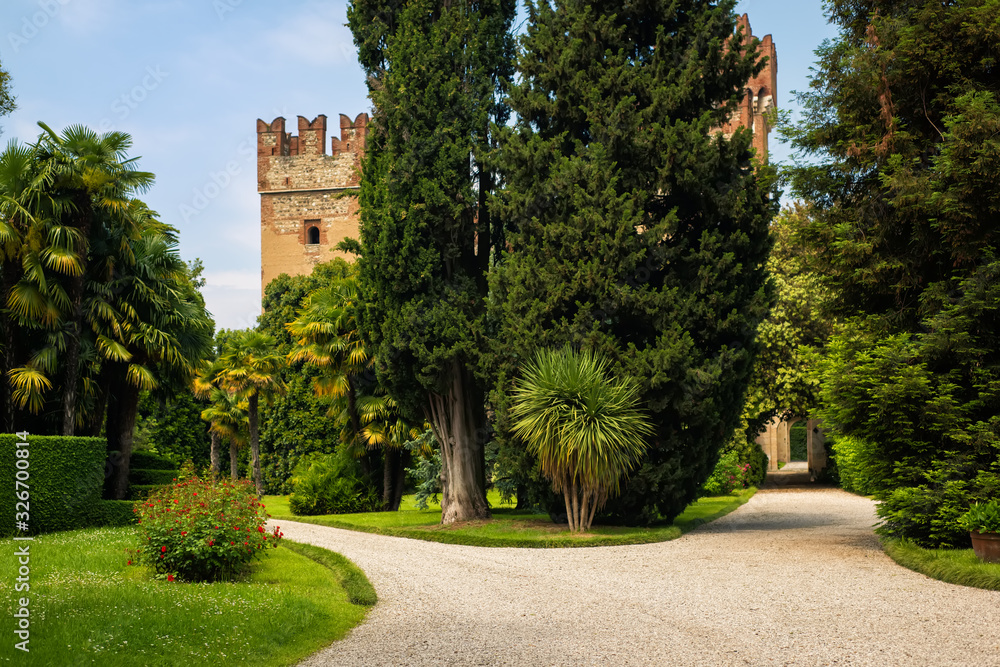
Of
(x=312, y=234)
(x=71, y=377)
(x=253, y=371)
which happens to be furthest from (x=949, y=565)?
(x=312, y=234)

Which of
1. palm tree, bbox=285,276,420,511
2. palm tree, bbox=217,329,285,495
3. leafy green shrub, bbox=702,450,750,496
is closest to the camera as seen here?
palm tree, bbox=285,276,420,511

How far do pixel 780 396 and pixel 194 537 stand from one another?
21391 millimetres

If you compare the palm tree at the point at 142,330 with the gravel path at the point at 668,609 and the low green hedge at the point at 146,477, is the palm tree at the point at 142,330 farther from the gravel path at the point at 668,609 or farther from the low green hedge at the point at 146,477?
the gravel path at the point at 668,609

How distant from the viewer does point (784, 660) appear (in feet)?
19.6

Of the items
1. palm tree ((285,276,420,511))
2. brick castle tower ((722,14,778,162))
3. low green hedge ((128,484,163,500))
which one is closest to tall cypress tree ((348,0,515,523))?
palm tree ((285,276,420,511))

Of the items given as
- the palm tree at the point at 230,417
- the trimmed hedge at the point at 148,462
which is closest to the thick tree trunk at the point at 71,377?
the trimmed hedge at the point at 148,462

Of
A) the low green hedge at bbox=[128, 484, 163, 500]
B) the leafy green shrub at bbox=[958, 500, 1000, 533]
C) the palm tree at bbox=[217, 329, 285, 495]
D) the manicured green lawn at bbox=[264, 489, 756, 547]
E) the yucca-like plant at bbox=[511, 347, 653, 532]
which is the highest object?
the palm tree at bbox=[217, 329, 285, 495]

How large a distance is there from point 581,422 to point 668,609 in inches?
220

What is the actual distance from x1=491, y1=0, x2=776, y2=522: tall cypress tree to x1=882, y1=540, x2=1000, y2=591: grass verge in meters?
4.25

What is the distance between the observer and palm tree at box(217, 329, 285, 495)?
88.7ft

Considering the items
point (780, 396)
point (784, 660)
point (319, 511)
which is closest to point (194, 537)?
point (784, 660)

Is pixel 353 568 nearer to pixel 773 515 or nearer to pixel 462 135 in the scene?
pixel 462 135

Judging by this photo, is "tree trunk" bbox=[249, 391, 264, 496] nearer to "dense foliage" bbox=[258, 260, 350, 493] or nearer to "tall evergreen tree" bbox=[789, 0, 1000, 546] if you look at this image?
"dense foliage" bbox=[258, 260, 350, 493]

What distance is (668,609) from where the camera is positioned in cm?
791
